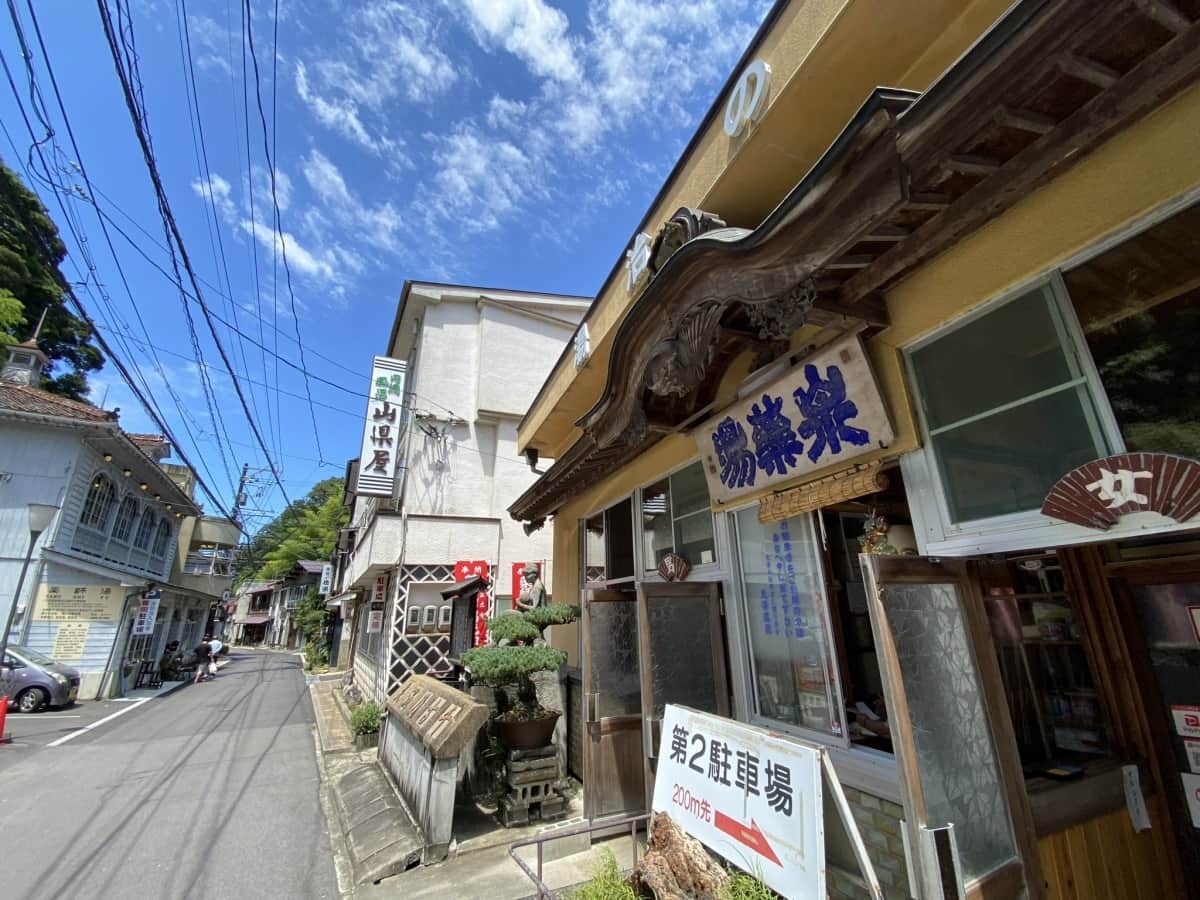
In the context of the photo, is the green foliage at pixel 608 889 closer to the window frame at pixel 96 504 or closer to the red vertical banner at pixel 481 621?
the red vertical banner at pixel 481 621

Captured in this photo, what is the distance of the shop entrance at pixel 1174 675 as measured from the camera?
297cm

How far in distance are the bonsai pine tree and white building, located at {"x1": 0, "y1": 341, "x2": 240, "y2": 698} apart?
42.1 ft

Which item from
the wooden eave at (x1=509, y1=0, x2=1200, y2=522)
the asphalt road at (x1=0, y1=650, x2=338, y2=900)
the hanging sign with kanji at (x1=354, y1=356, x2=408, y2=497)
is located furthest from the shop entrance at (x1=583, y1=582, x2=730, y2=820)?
the hanging sign with kanji at (x1=354, y1=356, x2=408, y2=497)

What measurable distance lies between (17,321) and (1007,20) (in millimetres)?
27809

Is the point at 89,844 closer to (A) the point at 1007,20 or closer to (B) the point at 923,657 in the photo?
(B) the point at 923,657

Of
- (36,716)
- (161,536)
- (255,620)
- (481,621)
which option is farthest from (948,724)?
(255,620)

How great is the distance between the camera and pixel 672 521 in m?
5.25

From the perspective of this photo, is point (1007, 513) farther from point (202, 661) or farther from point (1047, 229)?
point (202, 661)

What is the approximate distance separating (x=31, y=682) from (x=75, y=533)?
433 cm

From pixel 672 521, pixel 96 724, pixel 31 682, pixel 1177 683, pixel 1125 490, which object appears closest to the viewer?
pixel 1125 490

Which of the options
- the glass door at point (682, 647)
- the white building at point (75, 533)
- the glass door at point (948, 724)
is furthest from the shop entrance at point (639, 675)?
the white building at point (75, 533)

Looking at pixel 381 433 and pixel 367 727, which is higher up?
pixel 381 433

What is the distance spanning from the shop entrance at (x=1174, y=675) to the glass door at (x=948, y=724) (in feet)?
5.57

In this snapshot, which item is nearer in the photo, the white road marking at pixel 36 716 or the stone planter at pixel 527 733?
the stone planter at pixel 527 733
